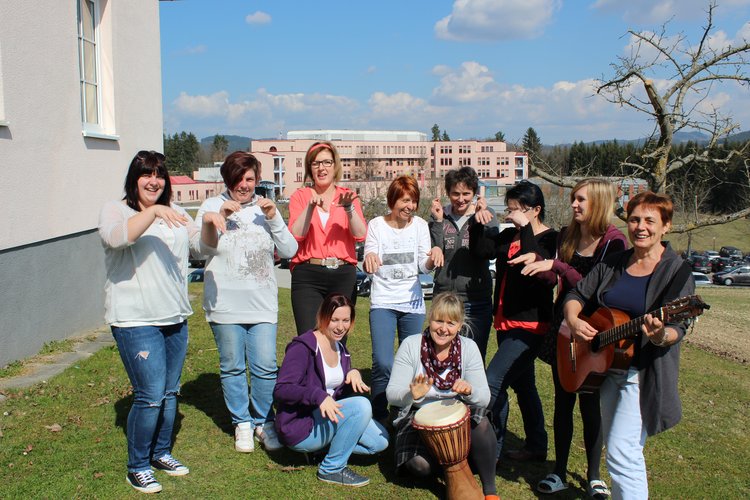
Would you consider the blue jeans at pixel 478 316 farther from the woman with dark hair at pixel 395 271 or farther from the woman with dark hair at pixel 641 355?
the woman with dark hair at pixel 641 355

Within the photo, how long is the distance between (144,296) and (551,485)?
3020 millimetres

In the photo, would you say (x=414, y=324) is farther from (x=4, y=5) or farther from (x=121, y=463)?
(x=4, y=5)

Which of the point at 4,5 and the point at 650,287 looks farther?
the point at 4,5

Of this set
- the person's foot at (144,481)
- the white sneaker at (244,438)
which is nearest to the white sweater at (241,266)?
the white sneaker at (244,438)

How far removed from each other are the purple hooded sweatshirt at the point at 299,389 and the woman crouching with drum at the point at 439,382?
53 centimetres

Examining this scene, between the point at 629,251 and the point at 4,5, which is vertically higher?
the point at 4,5

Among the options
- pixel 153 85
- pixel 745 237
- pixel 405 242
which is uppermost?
pixel 153 85

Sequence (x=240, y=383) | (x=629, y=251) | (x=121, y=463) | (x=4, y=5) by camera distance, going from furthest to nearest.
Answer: (x=4, y=5), (x=240, y=383), (x=121, y=463), (x=629, y=251)

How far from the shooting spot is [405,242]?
504 cm

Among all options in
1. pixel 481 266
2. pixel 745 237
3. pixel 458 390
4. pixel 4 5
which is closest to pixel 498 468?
pixel 458 390

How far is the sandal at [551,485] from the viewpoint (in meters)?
4.32

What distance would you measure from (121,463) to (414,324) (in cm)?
238

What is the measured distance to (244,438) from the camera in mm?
4809

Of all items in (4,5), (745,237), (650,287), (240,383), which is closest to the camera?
(650,287)
